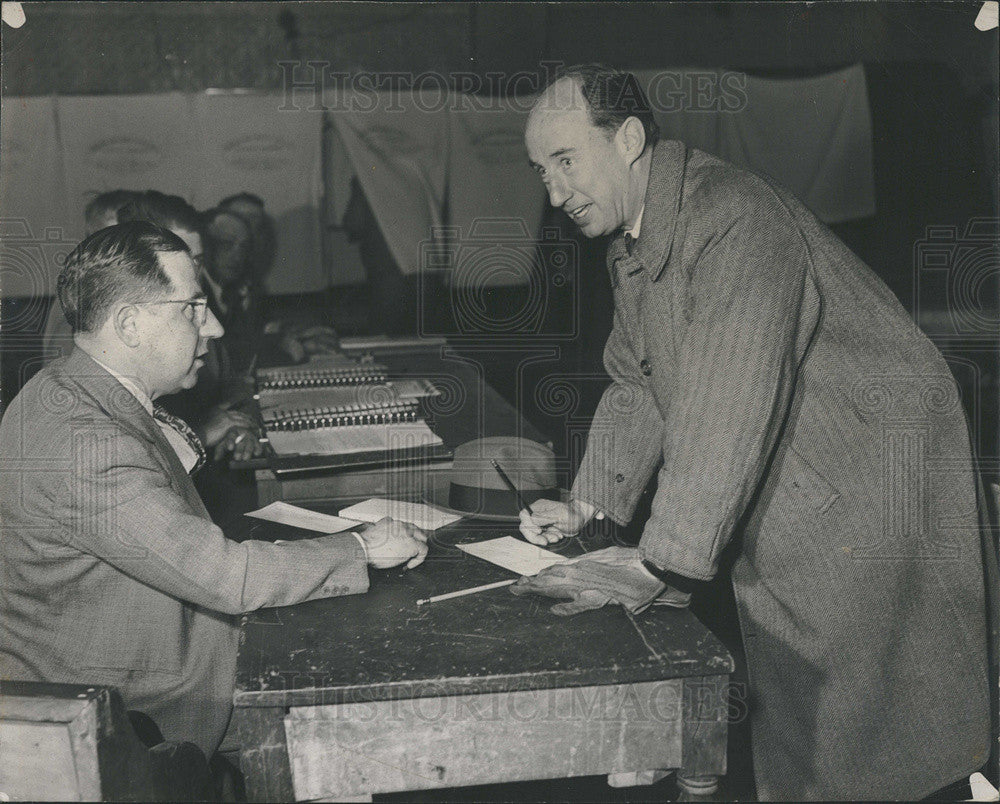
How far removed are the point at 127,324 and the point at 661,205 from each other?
3.66 ft

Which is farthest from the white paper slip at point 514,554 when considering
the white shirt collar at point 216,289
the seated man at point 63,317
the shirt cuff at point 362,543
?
the white shirt collar at point 216,289

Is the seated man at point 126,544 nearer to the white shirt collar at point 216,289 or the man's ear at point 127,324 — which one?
the man's ear at point 127,324

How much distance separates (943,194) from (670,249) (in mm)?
7445

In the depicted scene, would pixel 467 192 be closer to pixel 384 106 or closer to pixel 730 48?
pixel 384 106

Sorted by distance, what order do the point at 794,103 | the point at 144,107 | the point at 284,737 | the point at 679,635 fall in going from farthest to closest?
the point at 794,103, the point at 144,107, the point at 679,635, the point at 284,737

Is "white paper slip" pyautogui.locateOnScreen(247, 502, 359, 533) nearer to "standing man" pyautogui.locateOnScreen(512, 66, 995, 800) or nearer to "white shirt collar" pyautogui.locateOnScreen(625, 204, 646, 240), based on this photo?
"standing man" pyautogui.locateOnScreen(512, 66, 995, 800)

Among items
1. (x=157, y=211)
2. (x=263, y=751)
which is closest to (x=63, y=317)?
(x=157, y=211)

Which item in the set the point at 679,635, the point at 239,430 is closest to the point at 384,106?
the point at 239,430

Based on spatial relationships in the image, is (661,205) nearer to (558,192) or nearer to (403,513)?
(558,192)

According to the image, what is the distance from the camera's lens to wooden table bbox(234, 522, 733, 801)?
1.35 m

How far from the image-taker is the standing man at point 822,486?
168 centimetres

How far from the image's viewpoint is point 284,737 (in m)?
1.35

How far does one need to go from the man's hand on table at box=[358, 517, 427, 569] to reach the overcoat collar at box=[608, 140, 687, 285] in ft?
2.39

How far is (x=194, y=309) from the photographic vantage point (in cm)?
201
